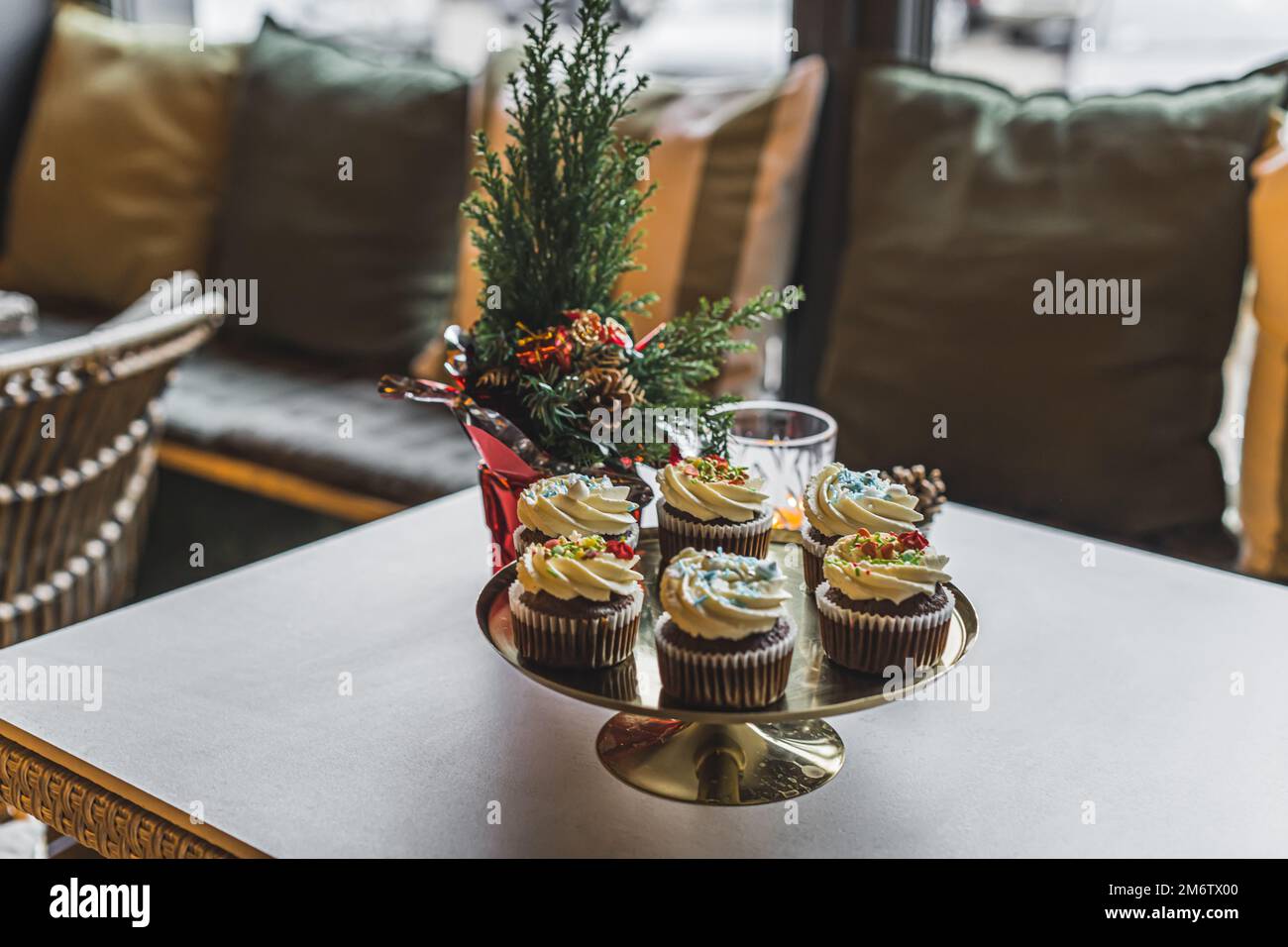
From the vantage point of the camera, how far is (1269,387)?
1792 mm

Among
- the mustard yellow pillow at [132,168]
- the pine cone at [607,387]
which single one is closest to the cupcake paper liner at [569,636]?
the pine cone at [607,387]

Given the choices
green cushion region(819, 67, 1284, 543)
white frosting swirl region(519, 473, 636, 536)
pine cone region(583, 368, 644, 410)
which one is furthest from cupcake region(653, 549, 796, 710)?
green cushion region(819, 67, 1284, 543)

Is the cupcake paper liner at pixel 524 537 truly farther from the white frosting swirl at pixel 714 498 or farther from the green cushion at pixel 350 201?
the green cushion at pixel 350 201

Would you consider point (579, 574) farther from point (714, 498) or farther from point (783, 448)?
point (783, 448)

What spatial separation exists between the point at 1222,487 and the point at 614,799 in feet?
4.20

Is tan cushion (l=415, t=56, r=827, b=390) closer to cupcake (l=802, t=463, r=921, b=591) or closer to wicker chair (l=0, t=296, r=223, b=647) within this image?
wicker chair (l=0, t=296, r=223, b=647)

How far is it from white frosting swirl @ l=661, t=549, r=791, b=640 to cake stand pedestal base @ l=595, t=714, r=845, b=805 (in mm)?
123

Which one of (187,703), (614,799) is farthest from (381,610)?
(614,799)

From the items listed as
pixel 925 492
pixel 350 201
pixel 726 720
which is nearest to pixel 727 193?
pixel 350 201

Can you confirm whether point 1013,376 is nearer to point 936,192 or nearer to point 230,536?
point 936,192

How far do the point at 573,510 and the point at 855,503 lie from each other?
23 cm

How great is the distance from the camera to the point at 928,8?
235 centimetres

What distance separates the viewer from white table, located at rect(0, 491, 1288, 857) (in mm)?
901

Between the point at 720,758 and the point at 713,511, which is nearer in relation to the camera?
the point at 720,758
